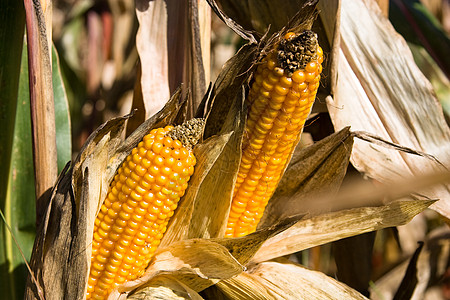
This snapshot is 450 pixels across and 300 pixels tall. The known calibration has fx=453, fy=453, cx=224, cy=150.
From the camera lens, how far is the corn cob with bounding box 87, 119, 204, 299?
905 mm

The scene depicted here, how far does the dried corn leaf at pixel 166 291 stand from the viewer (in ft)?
3.12

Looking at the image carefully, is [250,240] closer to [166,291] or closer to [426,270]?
[166,291]

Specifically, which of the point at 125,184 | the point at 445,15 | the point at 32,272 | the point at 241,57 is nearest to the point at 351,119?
the point at 241,57

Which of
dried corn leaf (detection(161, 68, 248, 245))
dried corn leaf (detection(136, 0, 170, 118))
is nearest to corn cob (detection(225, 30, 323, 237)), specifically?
dried corn leaf (detection(161, 68, 248, 245))

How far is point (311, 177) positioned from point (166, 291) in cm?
45

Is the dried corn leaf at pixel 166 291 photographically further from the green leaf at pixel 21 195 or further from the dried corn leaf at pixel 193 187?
the green leaf at pixel 21 195

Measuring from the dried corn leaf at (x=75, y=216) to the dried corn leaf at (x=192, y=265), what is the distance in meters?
0.13

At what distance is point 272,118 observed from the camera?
3.00ft

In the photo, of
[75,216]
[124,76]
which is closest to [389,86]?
[75,216]

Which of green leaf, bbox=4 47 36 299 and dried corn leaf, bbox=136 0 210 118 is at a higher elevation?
dried corn leaf, bbox=136 0 210 118

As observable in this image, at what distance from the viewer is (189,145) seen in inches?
36.1

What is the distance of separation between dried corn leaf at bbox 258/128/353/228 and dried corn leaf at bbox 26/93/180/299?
36 centimetres

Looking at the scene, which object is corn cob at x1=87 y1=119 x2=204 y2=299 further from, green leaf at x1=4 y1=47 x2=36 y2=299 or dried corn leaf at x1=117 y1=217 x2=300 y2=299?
green leaf at x1=4 y1=47 x2=36 y2=299

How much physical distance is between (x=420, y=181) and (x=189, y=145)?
59 centimetres
